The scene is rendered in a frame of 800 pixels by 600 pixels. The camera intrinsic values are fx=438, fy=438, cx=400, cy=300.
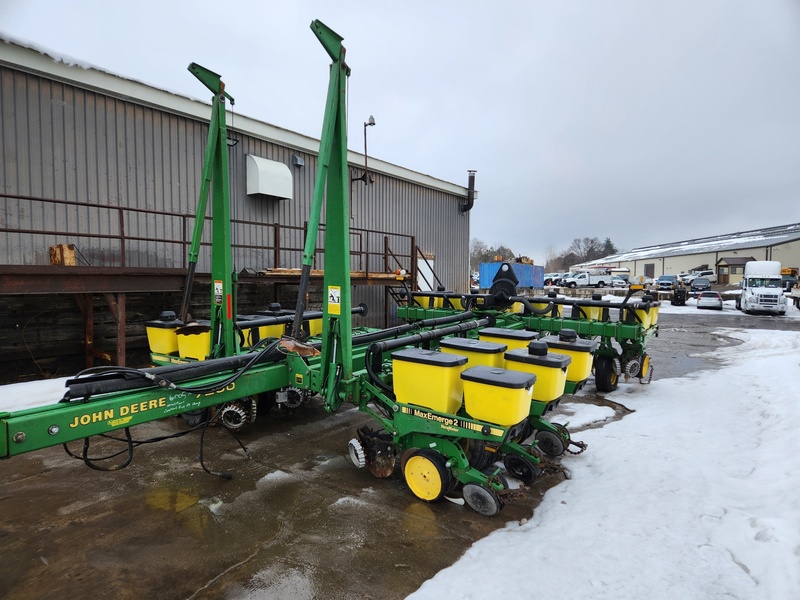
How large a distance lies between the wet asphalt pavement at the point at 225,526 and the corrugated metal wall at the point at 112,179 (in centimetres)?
482

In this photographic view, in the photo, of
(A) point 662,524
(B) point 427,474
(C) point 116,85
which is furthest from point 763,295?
(C) point 116,85

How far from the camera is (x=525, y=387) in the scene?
3193mm

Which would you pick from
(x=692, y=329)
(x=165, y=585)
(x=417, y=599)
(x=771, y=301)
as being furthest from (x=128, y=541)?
(x=771, y=301)

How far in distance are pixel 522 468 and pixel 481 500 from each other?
0.73 metres

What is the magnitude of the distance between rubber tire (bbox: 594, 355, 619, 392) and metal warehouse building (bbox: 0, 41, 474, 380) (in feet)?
19.9

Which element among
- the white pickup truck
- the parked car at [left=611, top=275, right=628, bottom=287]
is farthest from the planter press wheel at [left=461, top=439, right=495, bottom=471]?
the white pickup truck

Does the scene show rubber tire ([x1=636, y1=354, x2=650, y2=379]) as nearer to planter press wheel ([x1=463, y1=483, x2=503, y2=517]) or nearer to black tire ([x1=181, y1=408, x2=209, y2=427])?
planter press wheel ([x1=463, y1=483, x2=503, y2=517])

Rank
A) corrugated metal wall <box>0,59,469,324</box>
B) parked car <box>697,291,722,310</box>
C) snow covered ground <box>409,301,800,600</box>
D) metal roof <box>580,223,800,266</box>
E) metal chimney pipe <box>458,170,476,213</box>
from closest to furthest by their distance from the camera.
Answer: snow covered ground <box>409,301,800,600</box>
corrugated metal wall <box>0,59,469,324</box>
metal chimney pipe <box>458,170,476,213</box>
parked car <box>697,291,722,310</box>
metal roof <box>580,223,800,266</box>

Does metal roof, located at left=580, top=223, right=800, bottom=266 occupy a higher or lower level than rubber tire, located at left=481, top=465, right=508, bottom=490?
higher

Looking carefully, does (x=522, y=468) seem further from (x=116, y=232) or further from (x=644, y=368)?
(x=116, y=232)

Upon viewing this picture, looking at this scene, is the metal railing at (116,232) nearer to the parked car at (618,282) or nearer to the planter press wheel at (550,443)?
the planter press wheel at (550,443)

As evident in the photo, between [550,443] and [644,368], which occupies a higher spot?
[644,368]

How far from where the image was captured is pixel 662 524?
3242mm

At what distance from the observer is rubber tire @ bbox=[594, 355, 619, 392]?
7426mm
